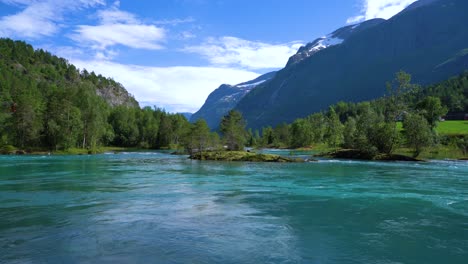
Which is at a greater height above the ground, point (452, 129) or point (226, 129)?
point (452, 129)

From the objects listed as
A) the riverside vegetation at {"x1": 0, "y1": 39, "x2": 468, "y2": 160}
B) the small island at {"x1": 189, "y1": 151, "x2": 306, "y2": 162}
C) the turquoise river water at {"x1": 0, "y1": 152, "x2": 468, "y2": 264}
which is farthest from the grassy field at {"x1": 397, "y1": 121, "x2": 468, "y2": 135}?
the turquoise river water at {"x1": 0, "y1": 152, "x2": 468, "y2": 264}

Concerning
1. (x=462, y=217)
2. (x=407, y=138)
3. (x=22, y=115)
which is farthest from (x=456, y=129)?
(x=22, y=115)

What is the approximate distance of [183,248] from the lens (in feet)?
52.2

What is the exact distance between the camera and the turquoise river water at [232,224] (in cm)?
1510

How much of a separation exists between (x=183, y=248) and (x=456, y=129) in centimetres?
13279

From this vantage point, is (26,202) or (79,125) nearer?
(26,202)

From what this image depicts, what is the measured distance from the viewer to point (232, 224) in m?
20.4

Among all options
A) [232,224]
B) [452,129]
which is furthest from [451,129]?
[232,224]

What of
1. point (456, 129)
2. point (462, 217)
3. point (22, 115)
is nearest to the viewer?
point (462, 217)

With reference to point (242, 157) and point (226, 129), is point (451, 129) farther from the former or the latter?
point (242, 157)

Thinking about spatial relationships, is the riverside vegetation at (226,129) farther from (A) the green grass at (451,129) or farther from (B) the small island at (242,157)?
(B) the small island at (242,157)

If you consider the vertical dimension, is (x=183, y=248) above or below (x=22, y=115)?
below

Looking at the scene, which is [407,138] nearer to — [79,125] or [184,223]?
[184,223]

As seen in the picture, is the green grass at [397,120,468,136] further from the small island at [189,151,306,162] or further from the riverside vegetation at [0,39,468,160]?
the small island at [189,151,306,162]
